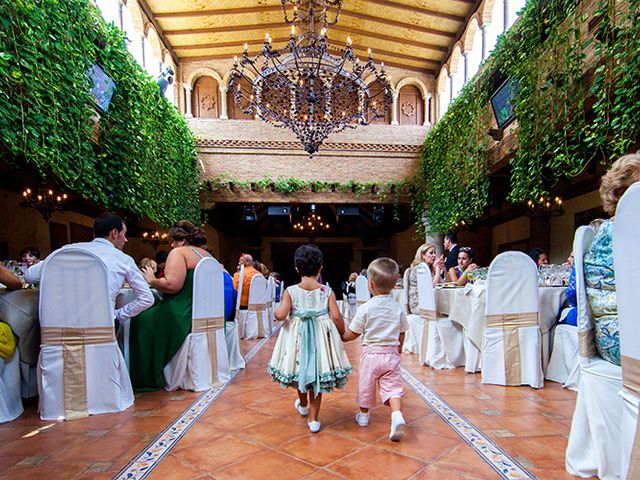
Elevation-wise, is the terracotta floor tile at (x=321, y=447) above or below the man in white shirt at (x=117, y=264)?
below

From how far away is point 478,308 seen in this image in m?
3.10

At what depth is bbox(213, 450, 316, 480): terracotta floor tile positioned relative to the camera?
154cm

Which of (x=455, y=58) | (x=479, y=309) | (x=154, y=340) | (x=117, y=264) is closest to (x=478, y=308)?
(x=479, y=309)

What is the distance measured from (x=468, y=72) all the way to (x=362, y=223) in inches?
320

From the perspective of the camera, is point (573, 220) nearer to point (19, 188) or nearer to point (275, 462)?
point (275, 462)

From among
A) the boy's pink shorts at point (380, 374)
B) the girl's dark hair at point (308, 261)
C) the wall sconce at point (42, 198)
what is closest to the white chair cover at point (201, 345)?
the girl's dark hair at point (308, 261)

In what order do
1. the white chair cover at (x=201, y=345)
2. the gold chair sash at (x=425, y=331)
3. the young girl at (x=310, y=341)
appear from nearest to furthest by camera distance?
the young girl at (x=310, y=341) < the white chair cover at (x=201, y=345) < the gold chair sash at (x=425, y=331)

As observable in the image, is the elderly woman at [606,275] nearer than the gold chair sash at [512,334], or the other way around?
the elderly woman at [606,275]

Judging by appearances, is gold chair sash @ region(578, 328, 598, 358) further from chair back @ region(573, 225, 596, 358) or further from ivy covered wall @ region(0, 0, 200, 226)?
ivy covered wall @ region(0, 0, 200, 226)

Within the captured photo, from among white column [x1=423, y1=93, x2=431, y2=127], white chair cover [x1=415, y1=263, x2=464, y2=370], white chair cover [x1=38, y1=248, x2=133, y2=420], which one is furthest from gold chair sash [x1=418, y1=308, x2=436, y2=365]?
white column [x1=423, y1=93, x2=431, y2=127]

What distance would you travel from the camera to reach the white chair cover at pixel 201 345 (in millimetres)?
2752

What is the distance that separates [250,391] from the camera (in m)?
2.77

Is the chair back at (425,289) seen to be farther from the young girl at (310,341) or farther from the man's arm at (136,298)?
the man's arm at (136,298)

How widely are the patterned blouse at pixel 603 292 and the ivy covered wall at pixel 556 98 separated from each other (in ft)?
7.95
